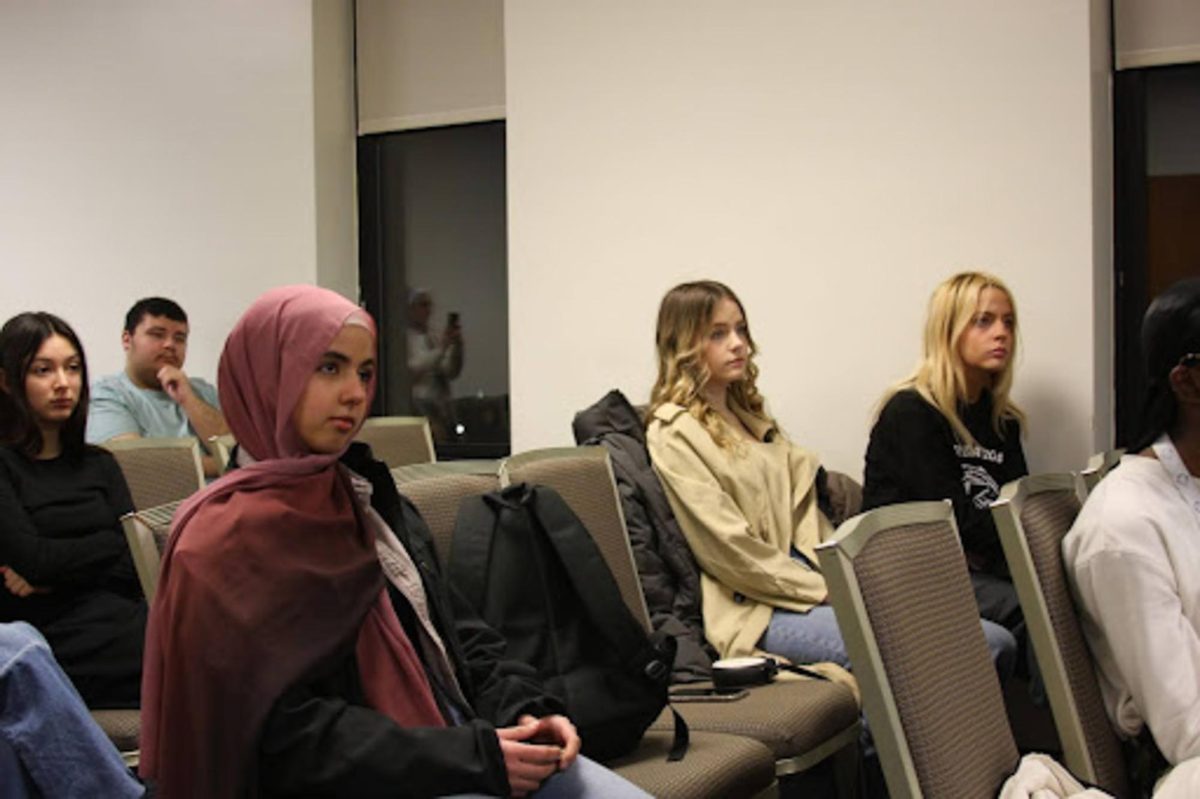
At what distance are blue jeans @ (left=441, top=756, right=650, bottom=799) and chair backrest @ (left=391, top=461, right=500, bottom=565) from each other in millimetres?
543

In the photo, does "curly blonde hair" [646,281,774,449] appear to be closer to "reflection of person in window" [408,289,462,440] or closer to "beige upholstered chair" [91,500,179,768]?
"beige upholstered chair" [91,500,179,768]

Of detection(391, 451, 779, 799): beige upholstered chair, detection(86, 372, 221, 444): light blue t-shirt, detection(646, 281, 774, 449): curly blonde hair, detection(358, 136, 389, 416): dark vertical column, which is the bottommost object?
detection(391, 451, 779, 799): beige upholstered chair

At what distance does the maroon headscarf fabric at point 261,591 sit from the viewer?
1.70 meters

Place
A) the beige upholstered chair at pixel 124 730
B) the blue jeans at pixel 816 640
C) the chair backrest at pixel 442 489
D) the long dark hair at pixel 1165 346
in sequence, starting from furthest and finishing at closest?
the blue jeans at pixel 816 640
the beige upholstered chair at pixel 124 730
the chair backrest at pixel 442 489
the long dark hair at pixel 1165 346

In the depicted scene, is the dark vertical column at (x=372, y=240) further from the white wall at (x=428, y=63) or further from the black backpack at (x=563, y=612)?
the black backpack at (x=563, y=612)

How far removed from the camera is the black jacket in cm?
322

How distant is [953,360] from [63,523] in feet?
7.68

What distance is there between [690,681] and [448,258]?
2.88 metres

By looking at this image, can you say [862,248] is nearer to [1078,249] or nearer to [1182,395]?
[1078,249]

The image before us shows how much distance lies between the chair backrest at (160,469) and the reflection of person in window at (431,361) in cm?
196

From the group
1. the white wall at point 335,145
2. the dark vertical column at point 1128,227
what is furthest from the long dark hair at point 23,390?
the dark vertical column at point 1128,227

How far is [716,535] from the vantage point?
3.29 metres

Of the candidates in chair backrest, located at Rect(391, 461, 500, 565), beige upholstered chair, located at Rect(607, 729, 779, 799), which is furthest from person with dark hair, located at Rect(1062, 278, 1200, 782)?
chair backrest, located at Rect(391, 461, 500, 565)

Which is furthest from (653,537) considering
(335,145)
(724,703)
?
(335,145)
